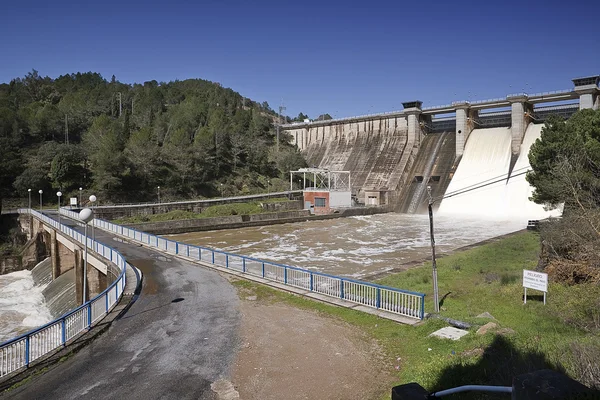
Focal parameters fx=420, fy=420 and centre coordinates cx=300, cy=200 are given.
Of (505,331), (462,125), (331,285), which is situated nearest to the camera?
(505,331)

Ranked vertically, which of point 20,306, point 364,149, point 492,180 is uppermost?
point 364,149

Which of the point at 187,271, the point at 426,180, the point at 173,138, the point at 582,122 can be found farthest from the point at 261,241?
the point at 173,138

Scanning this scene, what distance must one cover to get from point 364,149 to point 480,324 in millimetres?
60777

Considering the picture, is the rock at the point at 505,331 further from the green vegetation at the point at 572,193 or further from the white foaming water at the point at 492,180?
the white foaming water at the point at 492,180

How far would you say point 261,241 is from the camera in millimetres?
35500

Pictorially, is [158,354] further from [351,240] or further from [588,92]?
[588,92]

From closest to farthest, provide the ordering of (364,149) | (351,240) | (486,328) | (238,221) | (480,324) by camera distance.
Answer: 1. (486,328)
2. (480,324)
3. (351,240)
4. (238,221)
5. (364,149)

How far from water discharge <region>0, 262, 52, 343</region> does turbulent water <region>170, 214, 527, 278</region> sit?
37.3ft

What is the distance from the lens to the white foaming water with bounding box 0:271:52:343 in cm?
2306

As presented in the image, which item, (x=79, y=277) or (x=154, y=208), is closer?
(x=79, y=277)

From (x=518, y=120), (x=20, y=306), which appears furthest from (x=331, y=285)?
(x=518, y=120)

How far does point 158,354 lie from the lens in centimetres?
981

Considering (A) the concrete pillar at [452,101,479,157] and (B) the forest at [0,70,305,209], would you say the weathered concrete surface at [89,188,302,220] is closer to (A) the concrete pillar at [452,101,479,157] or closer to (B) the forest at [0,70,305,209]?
(B) the forest at [0,70,305,209]

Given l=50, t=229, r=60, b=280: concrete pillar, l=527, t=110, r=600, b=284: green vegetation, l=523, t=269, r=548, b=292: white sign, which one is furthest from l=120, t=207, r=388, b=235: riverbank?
l=523, t=269, r=548, b=292: white sign
